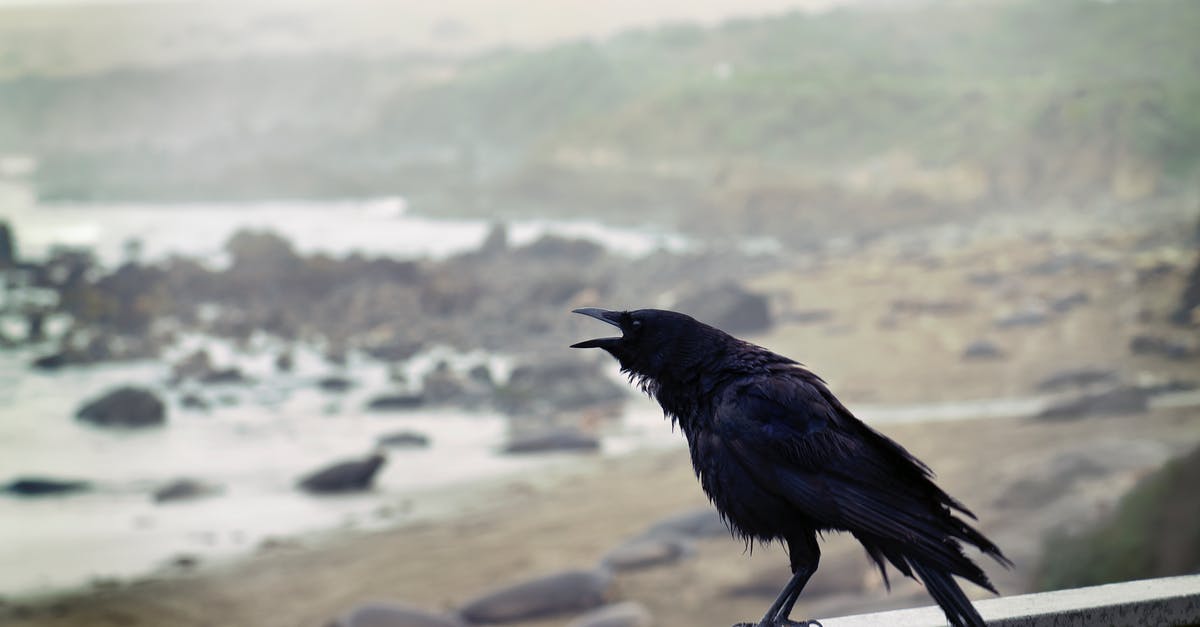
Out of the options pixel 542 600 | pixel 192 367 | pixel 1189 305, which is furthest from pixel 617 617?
pixel 1189 305

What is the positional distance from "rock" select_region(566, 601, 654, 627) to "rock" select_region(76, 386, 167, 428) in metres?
7.22

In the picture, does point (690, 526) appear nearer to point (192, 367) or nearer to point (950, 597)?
point (950, 597)

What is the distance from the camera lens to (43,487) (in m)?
11.3

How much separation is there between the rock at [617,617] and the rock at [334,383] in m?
6.78

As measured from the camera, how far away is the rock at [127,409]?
40.5ft

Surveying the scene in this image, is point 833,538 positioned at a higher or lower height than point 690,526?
lower

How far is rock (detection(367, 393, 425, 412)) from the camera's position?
41.1 feet

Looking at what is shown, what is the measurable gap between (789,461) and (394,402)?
1122 cm

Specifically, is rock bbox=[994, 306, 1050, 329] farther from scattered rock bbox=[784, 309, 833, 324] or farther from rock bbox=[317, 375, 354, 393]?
rock bbox=[317, 375, 354, 393]

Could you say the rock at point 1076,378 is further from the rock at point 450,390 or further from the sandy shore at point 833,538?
the rock at point 450,390

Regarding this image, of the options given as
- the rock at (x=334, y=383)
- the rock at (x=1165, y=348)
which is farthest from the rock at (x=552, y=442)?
the rock at (x=1165, y=348)

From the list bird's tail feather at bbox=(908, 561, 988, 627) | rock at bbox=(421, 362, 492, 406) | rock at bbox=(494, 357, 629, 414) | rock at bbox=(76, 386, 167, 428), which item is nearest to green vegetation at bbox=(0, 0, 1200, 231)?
rock at bbox=(76, 386, 167, 428)

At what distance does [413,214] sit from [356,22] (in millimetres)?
2964

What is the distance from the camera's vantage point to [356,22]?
17250 millimetres
